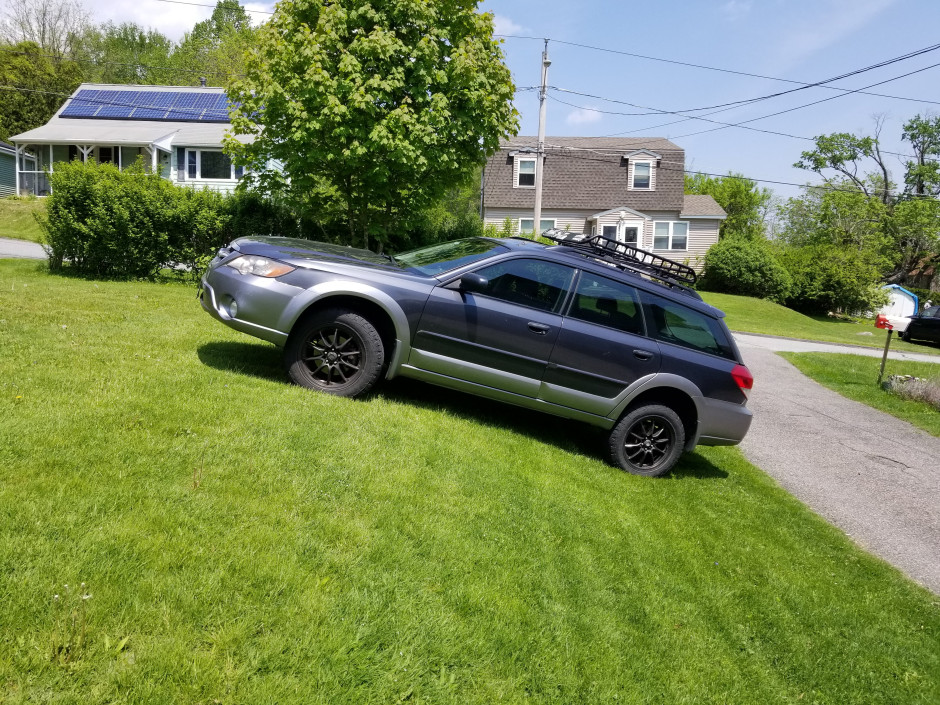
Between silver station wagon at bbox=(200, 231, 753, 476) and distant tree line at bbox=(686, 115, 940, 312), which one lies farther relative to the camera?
distant tree line at bbox=(686, 115, 940, 312)

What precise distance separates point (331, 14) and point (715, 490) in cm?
1022

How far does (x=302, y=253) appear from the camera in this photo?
5.85 m

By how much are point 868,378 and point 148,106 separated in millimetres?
36570

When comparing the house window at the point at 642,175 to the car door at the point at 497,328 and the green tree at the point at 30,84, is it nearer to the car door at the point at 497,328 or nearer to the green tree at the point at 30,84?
the car door at the point at 497,328

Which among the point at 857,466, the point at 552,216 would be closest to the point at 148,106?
the point at 552,216

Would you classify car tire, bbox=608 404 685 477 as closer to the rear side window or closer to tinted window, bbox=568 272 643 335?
the rear side window

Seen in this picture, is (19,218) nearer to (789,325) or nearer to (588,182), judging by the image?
(588,182)

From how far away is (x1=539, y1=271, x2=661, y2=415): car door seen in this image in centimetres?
593

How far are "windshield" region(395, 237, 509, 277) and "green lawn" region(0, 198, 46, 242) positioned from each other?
22294mm

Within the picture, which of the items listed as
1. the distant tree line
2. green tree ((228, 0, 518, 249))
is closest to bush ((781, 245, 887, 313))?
the distant tree line

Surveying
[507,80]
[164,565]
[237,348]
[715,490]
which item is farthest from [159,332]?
[507,80]

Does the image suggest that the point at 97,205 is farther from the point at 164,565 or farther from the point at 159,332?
the point at 164,565

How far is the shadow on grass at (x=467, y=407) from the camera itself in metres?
6.12

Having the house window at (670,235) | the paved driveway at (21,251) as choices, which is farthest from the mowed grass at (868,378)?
the house window at (670,235)
